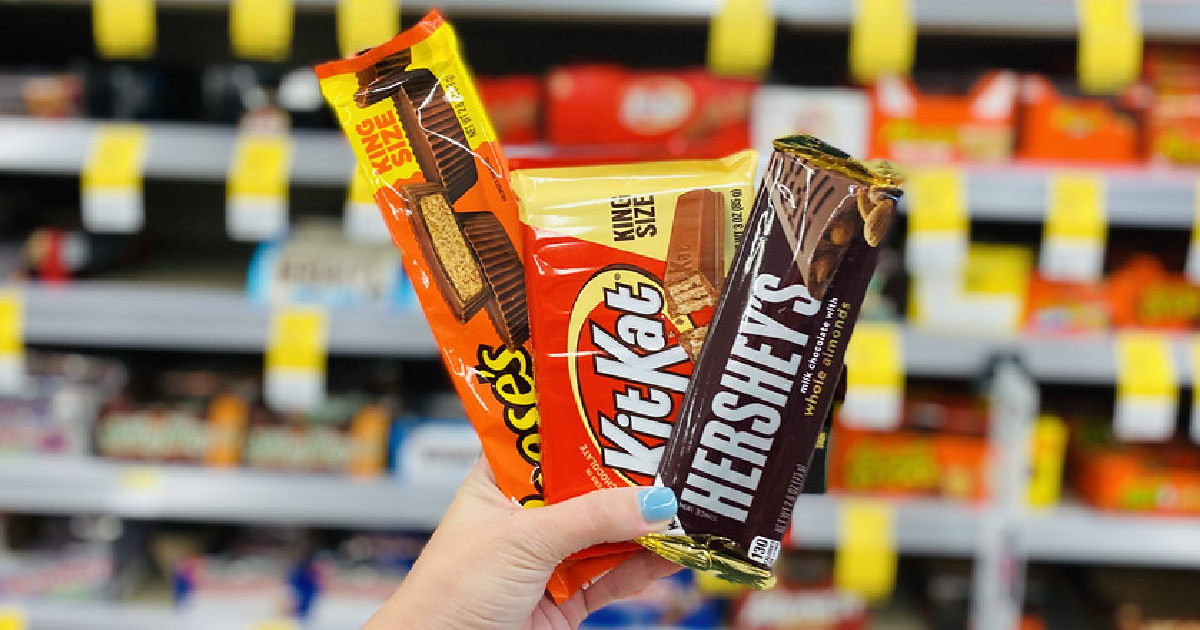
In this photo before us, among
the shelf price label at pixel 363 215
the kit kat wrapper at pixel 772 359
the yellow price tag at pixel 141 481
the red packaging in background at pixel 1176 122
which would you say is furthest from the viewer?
the yellow price tag at pixel 141 481

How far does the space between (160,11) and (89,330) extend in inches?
31.9

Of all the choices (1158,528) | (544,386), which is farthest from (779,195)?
(1158,528)

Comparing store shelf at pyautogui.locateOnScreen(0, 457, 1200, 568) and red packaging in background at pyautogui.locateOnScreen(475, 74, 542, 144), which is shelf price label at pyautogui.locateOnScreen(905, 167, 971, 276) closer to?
store shelf at pyautogui.locateOnScreen(0, 457, 1200, 568)

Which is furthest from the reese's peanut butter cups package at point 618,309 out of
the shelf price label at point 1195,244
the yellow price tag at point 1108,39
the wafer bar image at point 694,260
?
the shelf price label at point 1195,244

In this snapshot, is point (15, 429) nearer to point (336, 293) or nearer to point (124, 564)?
point (124, 564)

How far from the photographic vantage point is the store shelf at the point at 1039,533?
4.92 feet

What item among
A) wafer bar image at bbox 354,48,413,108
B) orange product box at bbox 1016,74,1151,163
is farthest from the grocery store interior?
wafer bar image at bbox 354,48,413,108

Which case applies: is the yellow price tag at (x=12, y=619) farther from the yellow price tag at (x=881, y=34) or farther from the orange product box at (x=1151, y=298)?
the orange product box at (x=1151, y=298)

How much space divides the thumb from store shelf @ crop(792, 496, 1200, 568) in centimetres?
84

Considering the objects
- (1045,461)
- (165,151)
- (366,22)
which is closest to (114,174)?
(165,151)

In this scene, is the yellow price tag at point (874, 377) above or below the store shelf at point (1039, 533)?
above

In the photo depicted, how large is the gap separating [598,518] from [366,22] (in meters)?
1.01

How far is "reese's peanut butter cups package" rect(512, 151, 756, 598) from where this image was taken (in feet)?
2.54

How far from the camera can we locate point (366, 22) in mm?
1401
